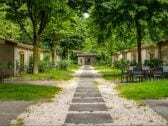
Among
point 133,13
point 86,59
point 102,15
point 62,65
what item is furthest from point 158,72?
point 86,59

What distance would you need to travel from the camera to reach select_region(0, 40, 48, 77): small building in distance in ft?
105

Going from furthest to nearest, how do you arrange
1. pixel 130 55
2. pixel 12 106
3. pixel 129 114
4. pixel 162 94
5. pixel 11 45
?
pixel 130 55
pixel 11 45
pixel 162 94
pixel 12 106
pixel 129 114

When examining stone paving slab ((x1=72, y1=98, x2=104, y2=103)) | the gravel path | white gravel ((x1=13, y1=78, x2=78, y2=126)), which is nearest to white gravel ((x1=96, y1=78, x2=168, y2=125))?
the gravel path

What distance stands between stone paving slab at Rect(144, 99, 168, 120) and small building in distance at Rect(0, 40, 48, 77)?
57.3 feet

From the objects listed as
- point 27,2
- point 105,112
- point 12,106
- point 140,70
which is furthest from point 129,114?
point 27,2

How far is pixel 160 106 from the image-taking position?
13.3m

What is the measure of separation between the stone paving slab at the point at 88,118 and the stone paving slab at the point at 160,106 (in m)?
1.50

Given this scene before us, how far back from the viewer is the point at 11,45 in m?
33.8

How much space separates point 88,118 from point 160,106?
320 cm

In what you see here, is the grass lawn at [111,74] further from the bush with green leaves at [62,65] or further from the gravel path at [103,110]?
the gravel path at [103,110]

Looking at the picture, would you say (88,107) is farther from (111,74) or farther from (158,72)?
(111,74)

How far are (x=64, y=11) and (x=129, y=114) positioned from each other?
69.5 feet

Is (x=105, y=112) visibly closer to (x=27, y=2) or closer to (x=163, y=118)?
(x=163, y=118)

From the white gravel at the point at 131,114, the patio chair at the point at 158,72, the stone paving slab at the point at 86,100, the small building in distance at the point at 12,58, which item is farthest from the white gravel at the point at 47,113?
the small building in distance at the point at 12,58
